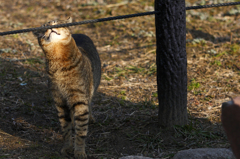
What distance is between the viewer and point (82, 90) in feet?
11.4

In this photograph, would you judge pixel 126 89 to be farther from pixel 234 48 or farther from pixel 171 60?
pixel 234 48

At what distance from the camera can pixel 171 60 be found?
11.8 ft

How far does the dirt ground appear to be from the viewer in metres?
3.72

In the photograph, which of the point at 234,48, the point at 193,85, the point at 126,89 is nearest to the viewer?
the point at 193,85

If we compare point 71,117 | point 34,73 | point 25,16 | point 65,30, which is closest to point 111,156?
point 71,117

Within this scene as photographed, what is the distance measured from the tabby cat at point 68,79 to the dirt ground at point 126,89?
32 cm

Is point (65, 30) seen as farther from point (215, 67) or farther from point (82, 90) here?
point (215, 67)

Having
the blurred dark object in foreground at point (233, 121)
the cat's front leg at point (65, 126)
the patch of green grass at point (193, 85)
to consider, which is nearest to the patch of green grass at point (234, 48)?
the patch of green grass at point (193, 85)

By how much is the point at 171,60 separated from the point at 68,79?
142 centimetres

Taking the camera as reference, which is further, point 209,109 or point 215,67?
point 215,67

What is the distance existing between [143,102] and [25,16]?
664 cm

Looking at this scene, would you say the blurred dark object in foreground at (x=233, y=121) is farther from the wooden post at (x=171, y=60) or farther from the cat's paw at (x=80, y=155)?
the cat's paw at (x=80, y=155)

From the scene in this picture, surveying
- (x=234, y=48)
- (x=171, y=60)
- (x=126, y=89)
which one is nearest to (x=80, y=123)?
(x=171, y=60)

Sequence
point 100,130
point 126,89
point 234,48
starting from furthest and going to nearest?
point 234,48, point 126,89, point 100,130
